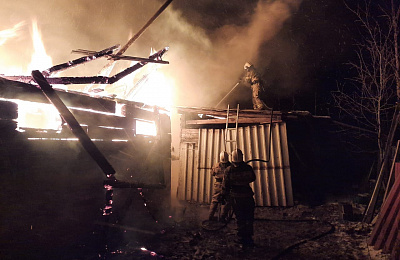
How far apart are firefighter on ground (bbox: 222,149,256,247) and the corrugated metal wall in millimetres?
2695

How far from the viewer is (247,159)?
9.09 m

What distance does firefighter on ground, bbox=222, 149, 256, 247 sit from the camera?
5.89 metres

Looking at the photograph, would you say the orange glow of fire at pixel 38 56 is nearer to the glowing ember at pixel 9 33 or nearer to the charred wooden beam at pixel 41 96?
the glowing ember at pixel 9 33

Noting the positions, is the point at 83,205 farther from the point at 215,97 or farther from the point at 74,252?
the point at 215,97

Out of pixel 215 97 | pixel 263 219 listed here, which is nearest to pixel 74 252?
pixel 263 219

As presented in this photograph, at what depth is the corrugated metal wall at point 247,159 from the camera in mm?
8602

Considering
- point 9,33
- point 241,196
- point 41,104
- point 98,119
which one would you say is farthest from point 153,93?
point 241,196

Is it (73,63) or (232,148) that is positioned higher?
(73,63)

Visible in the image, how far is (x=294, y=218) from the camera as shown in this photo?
800 cm

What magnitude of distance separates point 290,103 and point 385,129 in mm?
5617

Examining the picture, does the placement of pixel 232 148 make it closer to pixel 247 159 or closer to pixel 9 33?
pixel 247 159

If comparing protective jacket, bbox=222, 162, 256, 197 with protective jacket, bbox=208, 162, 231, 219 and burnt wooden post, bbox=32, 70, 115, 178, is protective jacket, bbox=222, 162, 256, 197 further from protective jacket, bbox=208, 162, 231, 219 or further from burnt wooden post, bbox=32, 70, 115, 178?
burnt wooden post, bbox=32, 70, 115, 178

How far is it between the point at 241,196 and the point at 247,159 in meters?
3.25

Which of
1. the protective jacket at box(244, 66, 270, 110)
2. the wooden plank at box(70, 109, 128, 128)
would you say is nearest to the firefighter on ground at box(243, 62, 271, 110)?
the protective jacket at box(244, 66, 270, 110)
